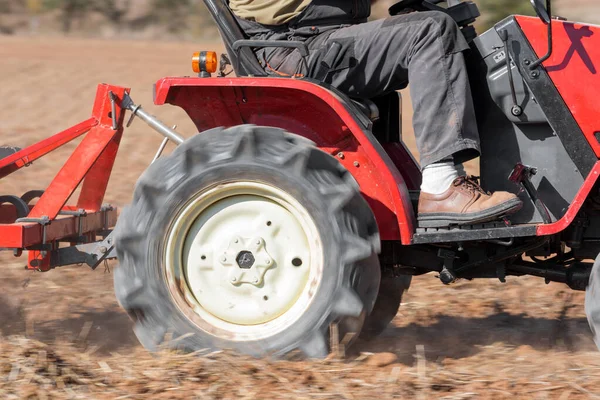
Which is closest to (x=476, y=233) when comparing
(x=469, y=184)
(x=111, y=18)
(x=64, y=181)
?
(x=469, y=184)

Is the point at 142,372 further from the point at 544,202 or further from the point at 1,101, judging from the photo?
the point at 1,101

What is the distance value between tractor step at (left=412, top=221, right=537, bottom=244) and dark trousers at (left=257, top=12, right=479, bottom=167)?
0.28 metres

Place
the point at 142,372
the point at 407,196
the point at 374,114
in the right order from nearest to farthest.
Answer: the point at 142,372, the point at 407,196, the point at 374,114

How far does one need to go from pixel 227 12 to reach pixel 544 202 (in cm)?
159

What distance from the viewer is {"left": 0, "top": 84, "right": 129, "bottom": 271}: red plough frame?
4188mm

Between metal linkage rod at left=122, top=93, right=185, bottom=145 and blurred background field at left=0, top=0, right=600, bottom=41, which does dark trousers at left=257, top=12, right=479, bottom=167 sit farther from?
blurred background field at left=0, top=0, right=600, bottom=41

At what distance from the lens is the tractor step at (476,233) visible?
369cm

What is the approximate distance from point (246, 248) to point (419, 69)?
3.30 feet

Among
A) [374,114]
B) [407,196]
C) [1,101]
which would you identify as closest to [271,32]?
[374,114]

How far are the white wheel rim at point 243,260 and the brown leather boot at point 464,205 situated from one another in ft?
1.61

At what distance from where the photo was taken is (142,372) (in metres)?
3.54

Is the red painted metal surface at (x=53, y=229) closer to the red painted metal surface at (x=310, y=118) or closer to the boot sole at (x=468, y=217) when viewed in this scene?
the red painted metal surface at (x=310, y=118)

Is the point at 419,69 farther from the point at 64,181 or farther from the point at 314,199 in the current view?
the point at 64,181

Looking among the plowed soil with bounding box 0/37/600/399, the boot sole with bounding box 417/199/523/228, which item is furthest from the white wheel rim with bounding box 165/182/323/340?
the boot sole with bounding box 417/199/523/228
